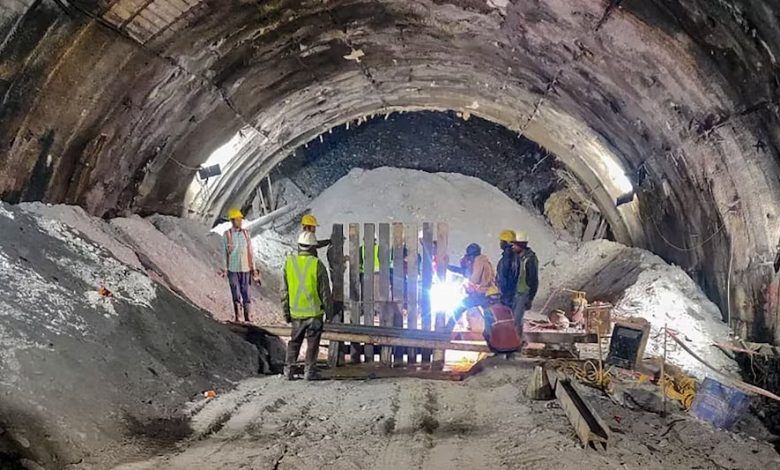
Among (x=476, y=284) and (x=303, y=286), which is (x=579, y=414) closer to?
(x=303, y=286)

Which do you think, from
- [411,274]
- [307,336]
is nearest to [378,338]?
[411,274]

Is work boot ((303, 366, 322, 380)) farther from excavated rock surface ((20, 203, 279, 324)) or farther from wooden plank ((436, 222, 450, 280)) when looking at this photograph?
excavated rock surface ((20, 203, 279, 324))

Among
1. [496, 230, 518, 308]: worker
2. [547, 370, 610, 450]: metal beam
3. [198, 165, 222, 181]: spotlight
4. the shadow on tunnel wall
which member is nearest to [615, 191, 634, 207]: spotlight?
[496, 230, 518, 308]: worker

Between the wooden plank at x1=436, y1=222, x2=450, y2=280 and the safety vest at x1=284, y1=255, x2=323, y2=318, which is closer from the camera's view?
the safety vest at x1=284, y1=255, x2=323, y2=318

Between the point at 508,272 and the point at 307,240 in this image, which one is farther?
the point at 508,272

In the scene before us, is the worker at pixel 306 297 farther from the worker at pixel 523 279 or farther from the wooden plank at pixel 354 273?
the worker at pixel 523 279

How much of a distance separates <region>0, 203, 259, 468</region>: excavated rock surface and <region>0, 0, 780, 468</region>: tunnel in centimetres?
127

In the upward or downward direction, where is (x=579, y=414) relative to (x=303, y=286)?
downward

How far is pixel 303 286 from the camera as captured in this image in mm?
7352

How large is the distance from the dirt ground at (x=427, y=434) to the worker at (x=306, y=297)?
89 centimetres

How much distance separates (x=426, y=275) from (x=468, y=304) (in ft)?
2.28

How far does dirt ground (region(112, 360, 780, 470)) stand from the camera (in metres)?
4.48

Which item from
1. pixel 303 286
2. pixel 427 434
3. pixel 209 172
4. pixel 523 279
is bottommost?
pixel 427 434

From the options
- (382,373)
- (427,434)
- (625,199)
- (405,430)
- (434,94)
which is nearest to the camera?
(427,434)
